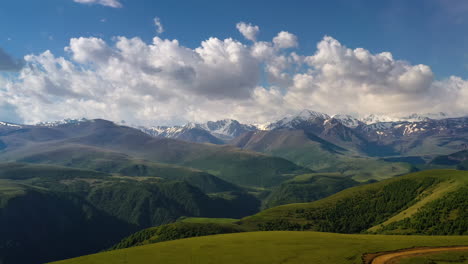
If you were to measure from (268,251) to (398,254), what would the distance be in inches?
1306

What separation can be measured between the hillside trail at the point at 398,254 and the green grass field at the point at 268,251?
2549 mm

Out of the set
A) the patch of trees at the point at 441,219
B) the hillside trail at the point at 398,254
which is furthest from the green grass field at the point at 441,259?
the patch of trees at the point at 441,219

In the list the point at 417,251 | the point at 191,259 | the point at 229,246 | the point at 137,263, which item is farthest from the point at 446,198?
the point at 137,263

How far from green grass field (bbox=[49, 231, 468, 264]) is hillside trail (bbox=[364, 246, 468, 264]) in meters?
2.55

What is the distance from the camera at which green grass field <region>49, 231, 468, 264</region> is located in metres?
87.1

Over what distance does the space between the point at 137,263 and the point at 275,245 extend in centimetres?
3991

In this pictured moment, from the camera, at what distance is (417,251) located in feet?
291

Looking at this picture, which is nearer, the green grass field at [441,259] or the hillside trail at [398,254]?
the green grass field at [441,259]

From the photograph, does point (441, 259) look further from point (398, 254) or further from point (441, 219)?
point (441, 219)

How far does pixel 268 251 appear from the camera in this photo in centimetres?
9550

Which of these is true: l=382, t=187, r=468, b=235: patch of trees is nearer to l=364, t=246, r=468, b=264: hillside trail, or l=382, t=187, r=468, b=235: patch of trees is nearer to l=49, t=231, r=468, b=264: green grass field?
l=49, t=231, r=468, b=264: green grass field

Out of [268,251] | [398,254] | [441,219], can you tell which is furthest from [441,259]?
[441,219]

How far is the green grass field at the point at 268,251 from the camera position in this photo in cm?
8706

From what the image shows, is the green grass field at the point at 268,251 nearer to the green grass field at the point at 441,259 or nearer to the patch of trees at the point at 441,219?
the green grass field at the point at 441,259
